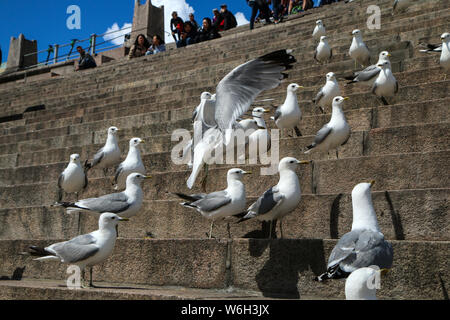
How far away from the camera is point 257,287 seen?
3.39 m

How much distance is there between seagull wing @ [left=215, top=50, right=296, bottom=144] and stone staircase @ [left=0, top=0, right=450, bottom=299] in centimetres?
52

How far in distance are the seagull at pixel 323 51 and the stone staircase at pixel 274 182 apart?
0.27m

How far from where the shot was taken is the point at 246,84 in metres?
4.44

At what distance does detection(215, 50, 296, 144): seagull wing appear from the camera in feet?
14.3

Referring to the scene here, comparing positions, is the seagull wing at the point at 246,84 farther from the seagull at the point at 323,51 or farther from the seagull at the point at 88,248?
the seagull at the point at 323,51

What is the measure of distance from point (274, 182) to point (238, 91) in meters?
0.82

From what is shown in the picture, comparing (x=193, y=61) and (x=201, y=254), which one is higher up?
(x=193, y=61)

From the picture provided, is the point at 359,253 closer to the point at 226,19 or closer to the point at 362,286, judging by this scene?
the point at 362,286

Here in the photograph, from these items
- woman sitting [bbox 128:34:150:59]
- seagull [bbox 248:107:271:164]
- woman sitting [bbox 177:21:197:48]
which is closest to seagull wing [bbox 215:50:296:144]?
seagull [bbox 248:107:271:164]

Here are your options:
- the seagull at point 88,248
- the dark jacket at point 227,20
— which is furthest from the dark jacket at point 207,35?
the seagull at point 88,248

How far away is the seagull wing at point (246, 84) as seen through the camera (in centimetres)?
434
